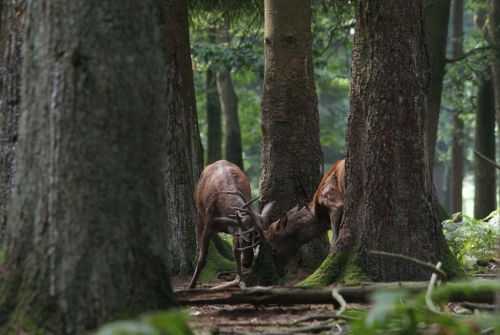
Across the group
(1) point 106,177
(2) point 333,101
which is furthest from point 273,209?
(2) point 333,101

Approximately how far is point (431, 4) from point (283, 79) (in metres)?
6.34

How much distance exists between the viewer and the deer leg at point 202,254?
38.4 ft

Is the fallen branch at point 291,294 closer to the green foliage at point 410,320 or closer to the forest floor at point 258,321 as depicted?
the forest floor at point 258,321

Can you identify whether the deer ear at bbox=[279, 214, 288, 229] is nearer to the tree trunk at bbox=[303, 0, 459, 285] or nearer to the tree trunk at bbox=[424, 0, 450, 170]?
the tree trunk at bbox=[303, 0, 459, 285]

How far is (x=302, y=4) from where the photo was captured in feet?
38.2

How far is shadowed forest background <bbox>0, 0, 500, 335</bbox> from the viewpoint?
4.80 metres

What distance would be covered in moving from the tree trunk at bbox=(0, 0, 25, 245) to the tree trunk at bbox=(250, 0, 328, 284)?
16.8ft

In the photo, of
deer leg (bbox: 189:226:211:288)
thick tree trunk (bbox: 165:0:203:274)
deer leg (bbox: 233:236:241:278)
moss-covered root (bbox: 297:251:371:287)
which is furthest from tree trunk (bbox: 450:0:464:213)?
moss-covered root (bbox: 297:251:371:287)

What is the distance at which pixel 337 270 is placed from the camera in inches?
330

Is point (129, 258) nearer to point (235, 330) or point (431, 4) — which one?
point (235, 330)

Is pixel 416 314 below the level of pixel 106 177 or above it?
below

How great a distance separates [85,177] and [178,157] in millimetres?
8149

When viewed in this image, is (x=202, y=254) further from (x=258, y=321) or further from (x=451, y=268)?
(x=258, y=321)

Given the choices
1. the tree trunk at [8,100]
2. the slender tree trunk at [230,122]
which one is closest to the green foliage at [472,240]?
the tree trunk at [8,100]
